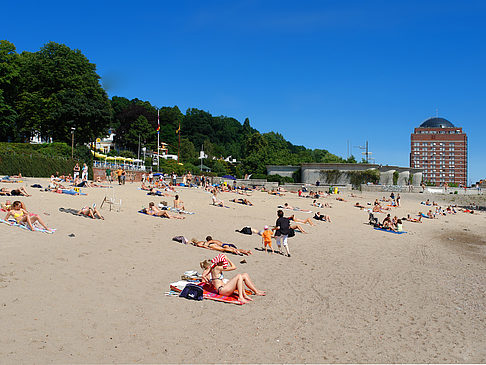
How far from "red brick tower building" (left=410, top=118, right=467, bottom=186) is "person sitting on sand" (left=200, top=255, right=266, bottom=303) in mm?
128906

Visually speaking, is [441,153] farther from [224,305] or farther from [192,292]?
[192,292]

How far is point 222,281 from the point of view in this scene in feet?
22.4

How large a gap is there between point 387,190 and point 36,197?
37.7 meters

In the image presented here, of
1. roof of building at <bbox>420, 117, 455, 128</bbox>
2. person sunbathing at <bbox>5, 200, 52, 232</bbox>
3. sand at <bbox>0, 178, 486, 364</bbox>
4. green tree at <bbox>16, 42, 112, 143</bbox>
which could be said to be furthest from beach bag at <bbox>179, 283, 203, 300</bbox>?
roof of building at <bbox>420, 117, 455, 128</bbox>

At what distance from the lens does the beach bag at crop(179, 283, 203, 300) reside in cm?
637

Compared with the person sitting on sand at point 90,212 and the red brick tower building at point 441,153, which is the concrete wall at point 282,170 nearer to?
the person sitting on sand at point 90,212

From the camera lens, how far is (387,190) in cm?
4381

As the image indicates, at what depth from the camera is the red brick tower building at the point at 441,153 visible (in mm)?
122312

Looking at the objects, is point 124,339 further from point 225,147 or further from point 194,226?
point 225,147

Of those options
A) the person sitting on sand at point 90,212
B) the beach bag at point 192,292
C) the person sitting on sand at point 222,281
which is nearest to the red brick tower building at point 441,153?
the person sitting on sand at point 90,212

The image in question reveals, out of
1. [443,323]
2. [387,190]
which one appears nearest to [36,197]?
[443,323]

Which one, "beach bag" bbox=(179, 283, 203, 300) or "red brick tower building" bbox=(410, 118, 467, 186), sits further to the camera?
"red brick tower building" bbox=(410, 118, 467, 186)

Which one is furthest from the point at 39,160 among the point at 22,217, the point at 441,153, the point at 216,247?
the point at 441,153

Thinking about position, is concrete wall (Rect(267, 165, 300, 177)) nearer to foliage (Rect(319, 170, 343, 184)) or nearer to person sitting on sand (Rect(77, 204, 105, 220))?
foliage (Rect(319, 170, 343, 184))
